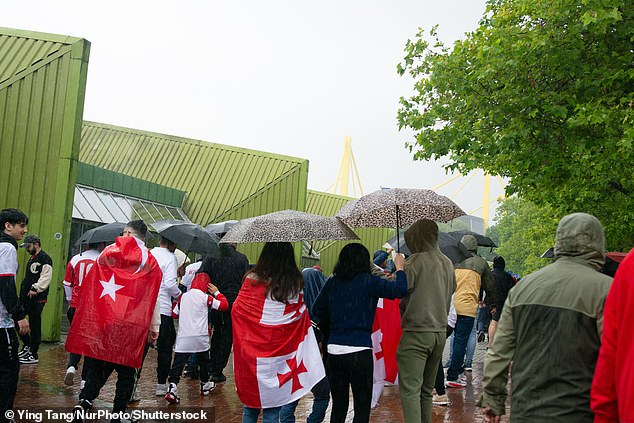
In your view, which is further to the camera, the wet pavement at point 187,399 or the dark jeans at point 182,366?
the dark jeans at point 182,366

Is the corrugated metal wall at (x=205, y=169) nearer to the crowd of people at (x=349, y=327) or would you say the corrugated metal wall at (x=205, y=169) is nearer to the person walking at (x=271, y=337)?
the crowd of people at (x=349, y=327)

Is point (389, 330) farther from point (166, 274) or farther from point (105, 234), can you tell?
point (105, 234)

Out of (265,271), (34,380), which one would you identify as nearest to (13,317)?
(265,271)

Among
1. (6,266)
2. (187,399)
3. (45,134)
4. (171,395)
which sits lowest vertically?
(187,399)

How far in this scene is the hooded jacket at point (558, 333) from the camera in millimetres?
3451

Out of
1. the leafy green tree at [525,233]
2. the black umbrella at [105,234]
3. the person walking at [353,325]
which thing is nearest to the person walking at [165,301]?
the black umbrella at [105,234]

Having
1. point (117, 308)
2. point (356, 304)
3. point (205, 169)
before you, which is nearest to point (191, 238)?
point (117, 308)

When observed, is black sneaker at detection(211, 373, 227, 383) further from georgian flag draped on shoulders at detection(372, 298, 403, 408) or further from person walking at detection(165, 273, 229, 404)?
georgian flag draped on shoulders at detection(372, 298, 403, 408)

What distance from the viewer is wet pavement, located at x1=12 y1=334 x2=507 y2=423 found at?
7389 millimetres

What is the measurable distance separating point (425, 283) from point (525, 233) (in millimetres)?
28108

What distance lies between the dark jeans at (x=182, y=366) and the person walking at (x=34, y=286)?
2.68 m

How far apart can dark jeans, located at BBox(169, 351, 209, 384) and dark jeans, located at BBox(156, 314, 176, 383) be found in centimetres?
10

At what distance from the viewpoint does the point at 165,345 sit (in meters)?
7.80

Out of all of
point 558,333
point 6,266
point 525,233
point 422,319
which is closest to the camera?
point 558,333
